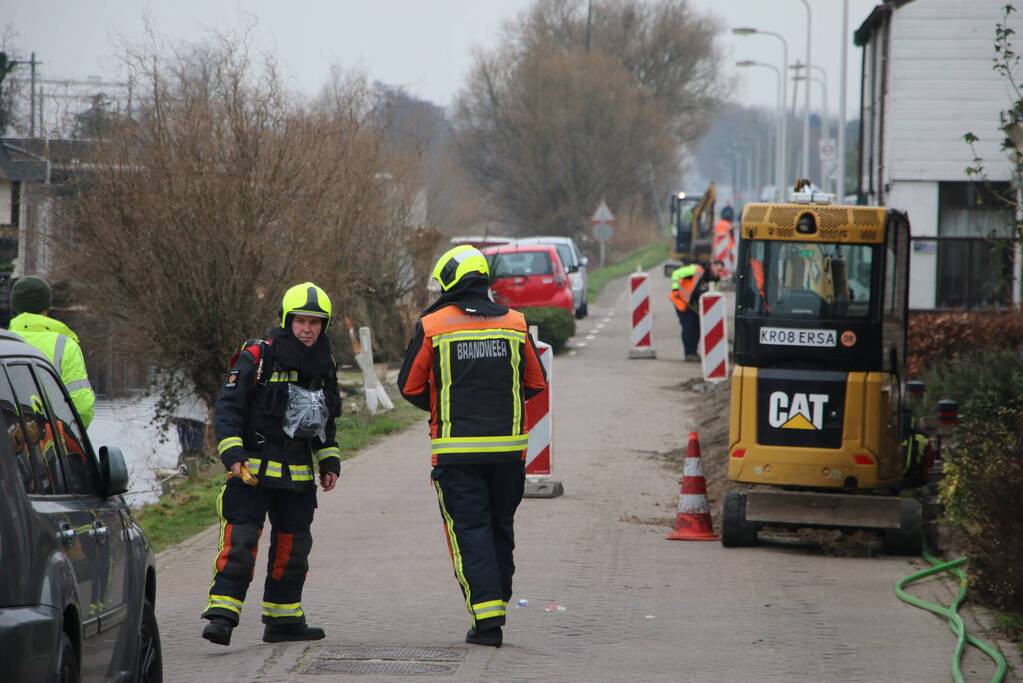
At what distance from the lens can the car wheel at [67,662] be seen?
4675mm

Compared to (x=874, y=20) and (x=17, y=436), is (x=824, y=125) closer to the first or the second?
(x=874, y=20)

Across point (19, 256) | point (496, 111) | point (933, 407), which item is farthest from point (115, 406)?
point (496, 111)

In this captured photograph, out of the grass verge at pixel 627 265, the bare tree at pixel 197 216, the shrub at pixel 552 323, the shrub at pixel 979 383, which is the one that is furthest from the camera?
the grass verge at pixel 627 265

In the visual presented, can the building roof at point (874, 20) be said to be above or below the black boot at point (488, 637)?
above

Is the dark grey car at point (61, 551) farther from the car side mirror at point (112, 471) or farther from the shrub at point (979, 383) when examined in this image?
the shrub at point (979, 383)

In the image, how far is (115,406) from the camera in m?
20.2

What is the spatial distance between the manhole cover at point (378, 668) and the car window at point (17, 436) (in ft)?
7.85

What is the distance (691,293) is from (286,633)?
58.4 ft

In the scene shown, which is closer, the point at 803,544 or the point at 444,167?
the point at 803,544

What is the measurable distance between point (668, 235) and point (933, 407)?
68.9 m

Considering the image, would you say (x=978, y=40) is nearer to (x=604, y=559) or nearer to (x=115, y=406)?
(x=115, y=406)

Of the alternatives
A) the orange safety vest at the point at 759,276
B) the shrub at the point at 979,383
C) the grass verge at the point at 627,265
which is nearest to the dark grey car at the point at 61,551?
the orange safety vest at the point at 759,276

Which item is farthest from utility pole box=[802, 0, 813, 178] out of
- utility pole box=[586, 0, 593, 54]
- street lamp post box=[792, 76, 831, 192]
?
utility pole box=[586, 0, 593, 54]

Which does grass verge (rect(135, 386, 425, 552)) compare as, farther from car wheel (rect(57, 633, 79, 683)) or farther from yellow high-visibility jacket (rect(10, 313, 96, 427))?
car wheel (rect(57, 633, 79, 683))
